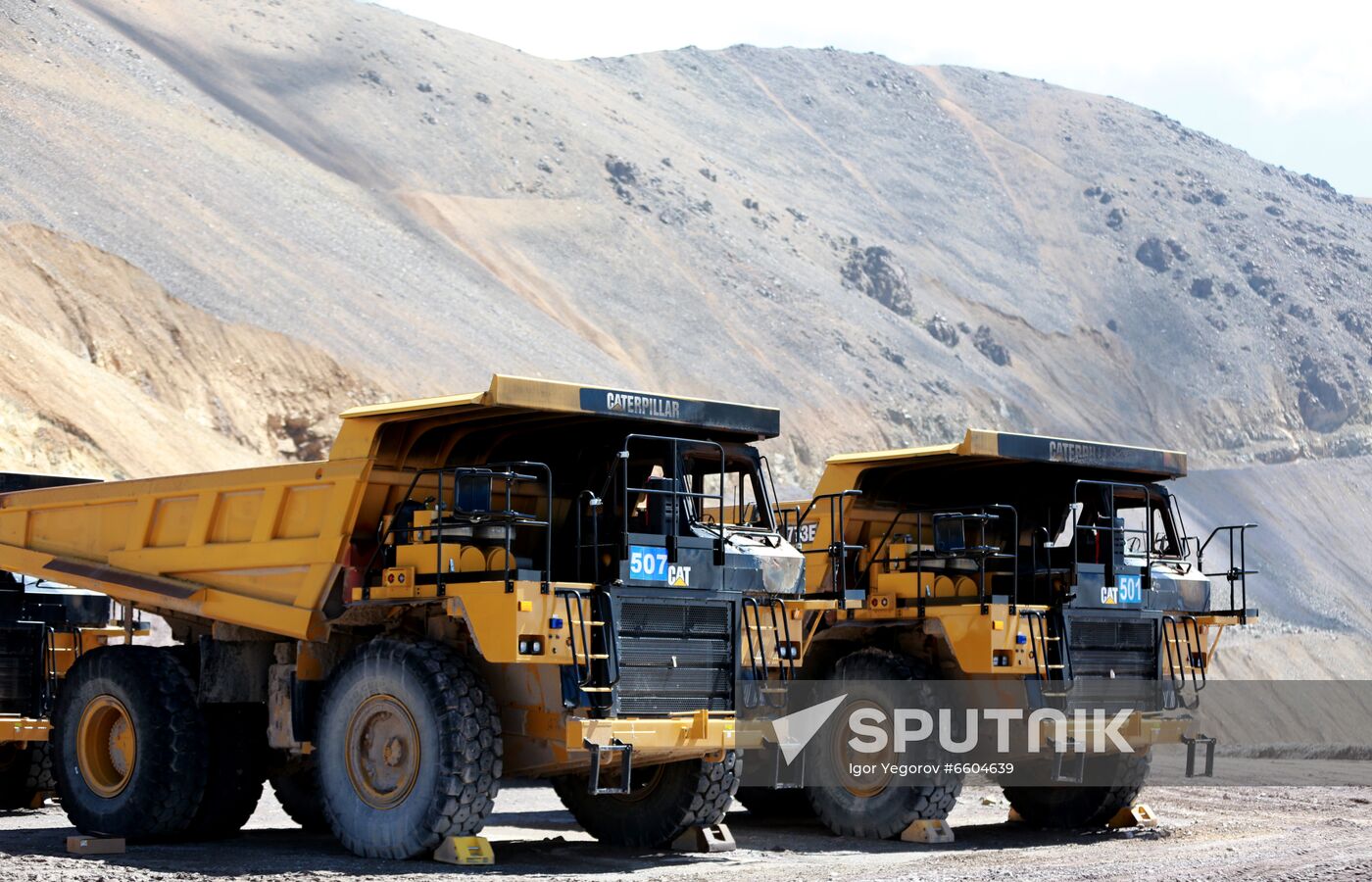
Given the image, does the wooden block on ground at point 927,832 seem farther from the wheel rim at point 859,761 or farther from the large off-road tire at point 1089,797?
the large off-road tire at point 1089,797

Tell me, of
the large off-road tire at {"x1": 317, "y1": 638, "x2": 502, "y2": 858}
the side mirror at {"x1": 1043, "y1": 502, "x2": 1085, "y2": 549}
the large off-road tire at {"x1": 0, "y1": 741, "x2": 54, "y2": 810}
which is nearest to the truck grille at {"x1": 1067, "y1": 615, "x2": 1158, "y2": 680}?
the side mirror at {"x1": 1043, "y1": 502, "x2": 1085, "y2": 549}

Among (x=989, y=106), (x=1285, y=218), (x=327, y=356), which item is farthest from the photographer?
(x=989, y=106)

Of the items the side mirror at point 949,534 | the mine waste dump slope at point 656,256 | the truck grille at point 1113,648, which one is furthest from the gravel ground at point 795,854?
the mine waste dump slope at point 656,256

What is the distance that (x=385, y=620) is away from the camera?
12453mm

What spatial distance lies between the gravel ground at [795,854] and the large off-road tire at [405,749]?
0.25m

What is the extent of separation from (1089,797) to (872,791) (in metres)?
2.38

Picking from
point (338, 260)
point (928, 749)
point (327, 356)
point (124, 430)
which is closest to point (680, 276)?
point (338, 260)

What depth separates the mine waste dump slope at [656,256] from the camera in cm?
4138

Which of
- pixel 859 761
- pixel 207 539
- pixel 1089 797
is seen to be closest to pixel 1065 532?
pixel 1089 797

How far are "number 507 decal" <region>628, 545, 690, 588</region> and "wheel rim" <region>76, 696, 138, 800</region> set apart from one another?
172 inches

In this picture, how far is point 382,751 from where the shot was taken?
1194 cm

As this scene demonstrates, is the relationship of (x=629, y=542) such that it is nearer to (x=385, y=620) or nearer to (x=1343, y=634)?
(x=385, y=620)

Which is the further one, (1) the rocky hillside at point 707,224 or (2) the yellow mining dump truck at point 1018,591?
(1) the rocky hillside at point 707,224

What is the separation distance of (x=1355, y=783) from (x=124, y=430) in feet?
73.7
